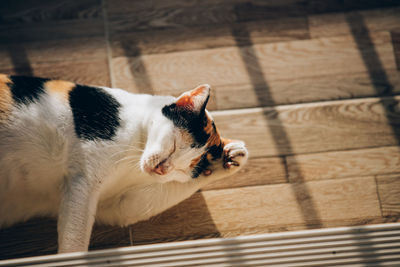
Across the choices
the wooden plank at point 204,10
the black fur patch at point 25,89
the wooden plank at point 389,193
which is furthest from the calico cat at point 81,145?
the wooden plank at point 389,193

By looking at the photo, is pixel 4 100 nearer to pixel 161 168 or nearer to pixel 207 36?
pixel 161 168

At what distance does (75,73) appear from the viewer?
1.57m

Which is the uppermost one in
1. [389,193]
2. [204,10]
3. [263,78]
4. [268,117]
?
[204,10]

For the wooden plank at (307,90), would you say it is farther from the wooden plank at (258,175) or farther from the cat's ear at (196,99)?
the cat's ear at (196,99)

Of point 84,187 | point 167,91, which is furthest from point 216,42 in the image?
point 84,187

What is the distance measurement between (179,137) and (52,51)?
89 cm

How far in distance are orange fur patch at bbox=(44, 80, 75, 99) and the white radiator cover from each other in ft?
1.79

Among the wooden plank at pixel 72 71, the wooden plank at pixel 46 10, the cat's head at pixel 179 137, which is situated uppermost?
the wooden plank at pixel 46 10

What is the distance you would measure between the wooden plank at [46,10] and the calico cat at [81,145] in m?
0.61

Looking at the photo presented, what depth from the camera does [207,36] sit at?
5.50ft

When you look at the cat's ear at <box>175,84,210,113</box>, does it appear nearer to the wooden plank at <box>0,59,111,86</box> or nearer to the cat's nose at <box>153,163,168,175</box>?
the cat's nose at <box>153,163,168,175</box>

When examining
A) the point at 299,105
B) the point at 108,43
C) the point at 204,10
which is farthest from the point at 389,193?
the point at 108,43

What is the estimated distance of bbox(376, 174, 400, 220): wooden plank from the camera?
4.82 ft

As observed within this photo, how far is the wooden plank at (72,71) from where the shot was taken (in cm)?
156
